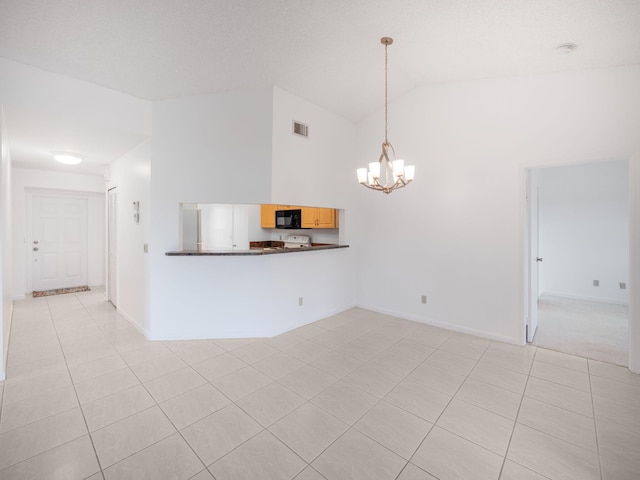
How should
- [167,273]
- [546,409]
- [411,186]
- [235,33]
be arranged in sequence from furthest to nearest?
[411,186] → [167,273] → [235,33] → [546,409]

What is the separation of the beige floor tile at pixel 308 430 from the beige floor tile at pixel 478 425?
737mm

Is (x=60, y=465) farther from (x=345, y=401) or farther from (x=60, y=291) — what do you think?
(x=60, y=291)

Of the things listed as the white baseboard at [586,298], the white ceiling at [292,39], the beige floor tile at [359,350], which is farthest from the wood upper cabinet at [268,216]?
the white baseboard at [586,298]

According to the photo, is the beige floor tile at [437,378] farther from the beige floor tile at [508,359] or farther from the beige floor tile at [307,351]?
the beige floor tile at [307,351]

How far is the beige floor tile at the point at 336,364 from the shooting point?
9.29 feet

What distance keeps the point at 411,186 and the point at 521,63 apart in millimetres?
1732

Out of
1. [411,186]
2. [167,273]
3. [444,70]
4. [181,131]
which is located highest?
[444,70]

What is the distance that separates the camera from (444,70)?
3.53 m

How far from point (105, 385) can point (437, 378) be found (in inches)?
113

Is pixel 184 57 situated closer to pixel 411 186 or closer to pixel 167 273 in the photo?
pixel 167 273

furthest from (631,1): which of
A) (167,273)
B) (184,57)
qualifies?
(167,273)

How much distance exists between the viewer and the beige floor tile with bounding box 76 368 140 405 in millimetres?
2418

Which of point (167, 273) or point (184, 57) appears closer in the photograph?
point (184, 57)

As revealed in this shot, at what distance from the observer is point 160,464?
1.72m
